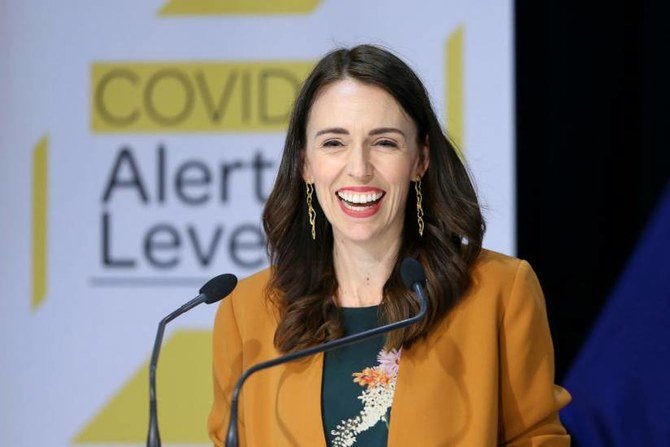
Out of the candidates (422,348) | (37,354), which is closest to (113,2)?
(37,354)

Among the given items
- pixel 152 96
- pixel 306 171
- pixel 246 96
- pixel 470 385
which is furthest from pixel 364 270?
pixel 152 96

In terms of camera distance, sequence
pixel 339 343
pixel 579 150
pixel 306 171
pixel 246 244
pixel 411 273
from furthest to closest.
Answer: pixel 246 244 → pixel 579 150 → pixel 306 171 → pixel 411 273 → pixel 339 343

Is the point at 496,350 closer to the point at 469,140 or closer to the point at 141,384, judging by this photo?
the point at 469,140

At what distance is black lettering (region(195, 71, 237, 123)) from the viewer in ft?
12.6

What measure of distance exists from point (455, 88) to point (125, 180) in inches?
42.9

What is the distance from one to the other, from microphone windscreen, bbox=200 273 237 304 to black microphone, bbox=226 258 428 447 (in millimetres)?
173

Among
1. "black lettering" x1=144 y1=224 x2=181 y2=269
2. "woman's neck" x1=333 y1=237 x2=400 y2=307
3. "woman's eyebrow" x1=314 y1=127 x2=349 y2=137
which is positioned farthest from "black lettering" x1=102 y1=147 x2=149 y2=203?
"woman's eyebrow" x1=314 y1=127 x2=349 y2=137

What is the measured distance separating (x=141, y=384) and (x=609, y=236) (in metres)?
1.55

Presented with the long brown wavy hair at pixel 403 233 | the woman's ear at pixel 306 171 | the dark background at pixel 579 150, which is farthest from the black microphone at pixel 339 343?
the dark background at pixel 579 150

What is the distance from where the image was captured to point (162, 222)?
3.85 m

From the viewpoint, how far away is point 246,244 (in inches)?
151

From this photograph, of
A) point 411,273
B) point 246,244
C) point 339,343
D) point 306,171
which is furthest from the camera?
point 246,244

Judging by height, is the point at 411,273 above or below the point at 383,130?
below

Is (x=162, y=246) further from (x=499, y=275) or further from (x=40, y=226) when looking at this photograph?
(x=499, y=275)
